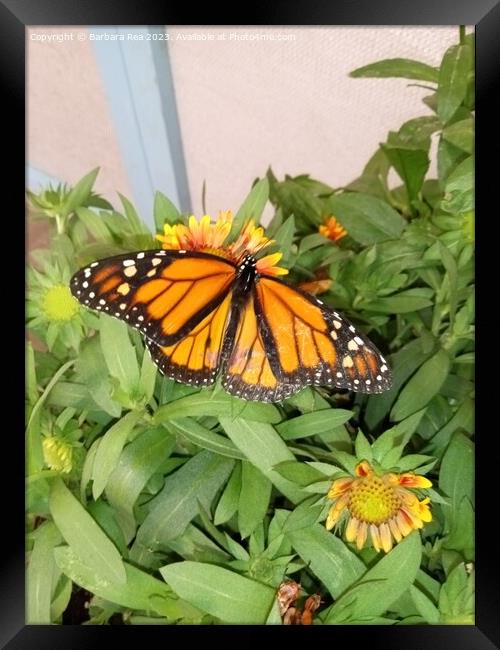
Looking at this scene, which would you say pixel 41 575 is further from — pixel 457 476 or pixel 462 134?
pixel 462 134

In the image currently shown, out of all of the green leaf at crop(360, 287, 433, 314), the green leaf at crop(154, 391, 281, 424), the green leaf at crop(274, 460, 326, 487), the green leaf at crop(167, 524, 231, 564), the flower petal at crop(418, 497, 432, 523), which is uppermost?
the green leaf at crop(360, 287, 433, 314)

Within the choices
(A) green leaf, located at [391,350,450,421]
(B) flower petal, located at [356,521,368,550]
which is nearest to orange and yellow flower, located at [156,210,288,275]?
(A) green leaf, located at [391,350,450,421]

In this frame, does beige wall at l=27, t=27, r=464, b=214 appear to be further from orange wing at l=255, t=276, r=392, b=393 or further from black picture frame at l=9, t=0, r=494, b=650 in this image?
orange wing at l=255, t=276, r=392, b=393

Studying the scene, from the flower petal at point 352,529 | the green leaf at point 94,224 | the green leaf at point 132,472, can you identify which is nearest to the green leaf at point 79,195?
the green leaf at point 94,224

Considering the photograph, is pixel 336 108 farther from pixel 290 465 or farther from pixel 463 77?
pixel 290 465

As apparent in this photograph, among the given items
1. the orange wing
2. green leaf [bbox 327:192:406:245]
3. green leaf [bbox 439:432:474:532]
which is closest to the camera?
the orange wing
